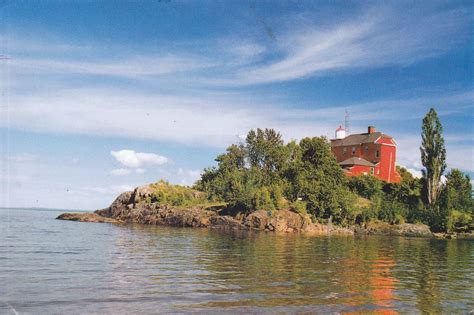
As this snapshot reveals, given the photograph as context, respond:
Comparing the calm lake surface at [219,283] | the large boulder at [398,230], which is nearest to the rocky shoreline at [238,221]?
the large boulder at [398,230]

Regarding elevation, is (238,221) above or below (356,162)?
below

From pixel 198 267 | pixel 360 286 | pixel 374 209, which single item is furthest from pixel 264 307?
pixel 374 209

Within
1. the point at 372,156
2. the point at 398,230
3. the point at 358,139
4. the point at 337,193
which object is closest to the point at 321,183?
the point at 337,193

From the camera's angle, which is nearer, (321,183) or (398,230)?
(398,230)

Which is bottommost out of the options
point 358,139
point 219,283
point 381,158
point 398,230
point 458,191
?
point 398,230

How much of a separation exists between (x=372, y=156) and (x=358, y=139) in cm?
759

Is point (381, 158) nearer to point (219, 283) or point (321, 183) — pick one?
point (321, 183)

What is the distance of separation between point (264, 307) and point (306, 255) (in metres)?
20.0

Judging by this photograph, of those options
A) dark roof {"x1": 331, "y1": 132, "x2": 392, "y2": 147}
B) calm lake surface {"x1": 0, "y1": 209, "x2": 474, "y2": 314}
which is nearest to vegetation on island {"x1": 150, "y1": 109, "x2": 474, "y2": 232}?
dark roof {"x1": 331, "y1": 132, "x2": 392, "y2": 147}

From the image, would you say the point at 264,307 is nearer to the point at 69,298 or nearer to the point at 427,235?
the point at 69,298

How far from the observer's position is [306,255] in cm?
3522

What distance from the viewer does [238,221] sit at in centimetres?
7688

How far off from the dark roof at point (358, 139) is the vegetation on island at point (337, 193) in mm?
14575

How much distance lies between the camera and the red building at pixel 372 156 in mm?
102575
